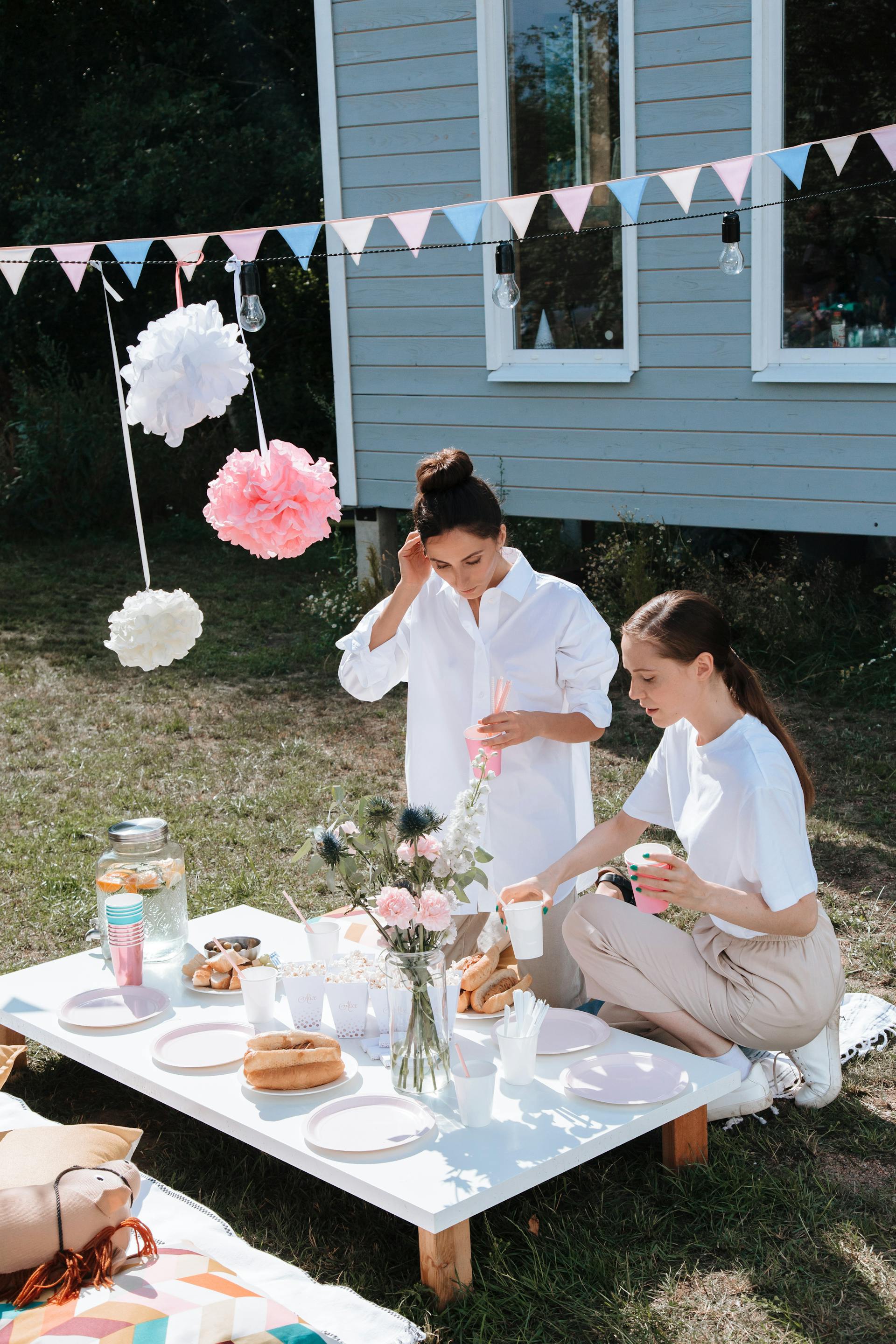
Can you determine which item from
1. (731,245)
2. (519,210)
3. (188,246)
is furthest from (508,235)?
(188,246)

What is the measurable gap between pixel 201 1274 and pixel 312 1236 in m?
0.60

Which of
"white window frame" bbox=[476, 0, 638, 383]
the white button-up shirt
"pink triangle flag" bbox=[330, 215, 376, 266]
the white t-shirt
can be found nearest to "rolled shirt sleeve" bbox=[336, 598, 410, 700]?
the white button-up shirt

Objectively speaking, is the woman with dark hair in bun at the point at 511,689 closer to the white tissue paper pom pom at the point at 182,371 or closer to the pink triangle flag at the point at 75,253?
the white tissue paper pom pom at the point at 182,371

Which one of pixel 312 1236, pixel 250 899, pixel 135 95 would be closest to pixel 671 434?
pixel 250 899

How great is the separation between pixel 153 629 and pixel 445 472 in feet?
2.85

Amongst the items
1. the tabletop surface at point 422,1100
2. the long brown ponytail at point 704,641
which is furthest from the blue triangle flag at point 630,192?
the tabletop surface at point 422,1100

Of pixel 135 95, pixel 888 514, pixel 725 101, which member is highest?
pixel 135 95

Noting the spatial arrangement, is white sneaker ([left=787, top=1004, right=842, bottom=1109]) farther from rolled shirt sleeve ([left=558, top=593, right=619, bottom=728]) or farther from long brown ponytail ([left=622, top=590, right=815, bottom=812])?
rolled shirt sleeve ([left=558, top=593, right=619, bottom=728])

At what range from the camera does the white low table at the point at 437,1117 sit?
2.64 m

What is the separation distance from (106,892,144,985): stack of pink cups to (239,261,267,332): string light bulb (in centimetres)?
155

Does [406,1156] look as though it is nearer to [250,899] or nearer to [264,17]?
[250,899]

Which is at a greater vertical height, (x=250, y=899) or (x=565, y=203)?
(x=565, y=203)

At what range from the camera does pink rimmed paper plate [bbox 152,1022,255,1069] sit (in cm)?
313

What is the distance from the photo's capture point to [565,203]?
5082 mm
